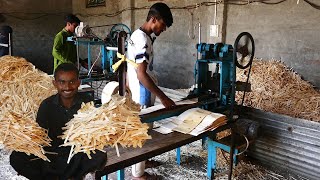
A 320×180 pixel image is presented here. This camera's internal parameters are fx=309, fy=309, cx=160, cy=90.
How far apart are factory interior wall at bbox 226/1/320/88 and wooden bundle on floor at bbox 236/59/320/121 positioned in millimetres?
158

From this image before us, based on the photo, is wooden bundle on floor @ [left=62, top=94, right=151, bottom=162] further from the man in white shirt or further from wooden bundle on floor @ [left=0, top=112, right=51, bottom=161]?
the man in white shirt

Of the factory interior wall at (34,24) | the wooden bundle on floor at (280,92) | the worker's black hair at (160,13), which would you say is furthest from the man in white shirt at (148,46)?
the factory interior wall at (34,24)

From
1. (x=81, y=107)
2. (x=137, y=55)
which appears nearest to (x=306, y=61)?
(x=137, y=55)

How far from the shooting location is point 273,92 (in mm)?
4477

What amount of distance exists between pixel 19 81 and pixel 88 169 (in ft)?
8.34

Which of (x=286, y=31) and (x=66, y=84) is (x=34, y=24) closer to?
(x=286, y=31)

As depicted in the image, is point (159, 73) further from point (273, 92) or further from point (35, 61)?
point (35, 61)

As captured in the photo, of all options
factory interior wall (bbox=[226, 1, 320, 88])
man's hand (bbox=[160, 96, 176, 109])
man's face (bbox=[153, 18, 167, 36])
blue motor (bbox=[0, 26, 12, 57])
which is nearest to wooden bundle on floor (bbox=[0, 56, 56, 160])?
man's hand (bbox=[160, 96, 176, 109])

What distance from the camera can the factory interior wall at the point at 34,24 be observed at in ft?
30.0

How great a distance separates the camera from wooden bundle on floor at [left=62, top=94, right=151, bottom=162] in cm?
163

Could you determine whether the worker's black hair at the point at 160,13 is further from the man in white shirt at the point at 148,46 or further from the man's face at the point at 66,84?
the man's face at the point at 66,84

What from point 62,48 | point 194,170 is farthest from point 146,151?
point 62,48

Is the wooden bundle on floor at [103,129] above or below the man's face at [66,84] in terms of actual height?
below

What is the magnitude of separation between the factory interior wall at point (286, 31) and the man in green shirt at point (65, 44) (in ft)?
9.04
